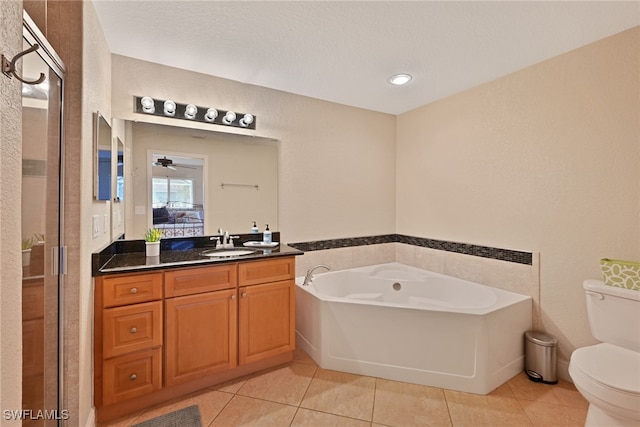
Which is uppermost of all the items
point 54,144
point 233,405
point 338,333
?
point 54,144

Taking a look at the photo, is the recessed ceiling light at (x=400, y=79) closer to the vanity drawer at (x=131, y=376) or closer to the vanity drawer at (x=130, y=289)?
the vanity drawer at (x=130, y=289)

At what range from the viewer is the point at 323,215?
10.5 ft

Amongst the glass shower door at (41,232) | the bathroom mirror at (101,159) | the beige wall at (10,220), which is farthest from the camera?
the bathroom mirror at (101,159)

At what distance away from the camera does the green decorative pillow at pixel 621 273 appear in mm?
1772

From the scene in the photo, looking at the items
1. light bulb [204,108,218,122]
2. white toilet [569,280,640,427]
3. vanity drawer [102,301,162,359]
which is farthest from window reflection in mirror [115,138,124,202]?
white toilet [569,280,640,427]

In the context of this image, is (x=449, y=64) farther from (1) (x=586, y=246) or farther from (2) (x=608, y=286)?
(2) (x=608, y=286)

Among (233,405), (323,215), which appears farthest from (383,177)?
(233,405)

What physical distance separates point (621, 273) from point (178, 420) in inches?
112

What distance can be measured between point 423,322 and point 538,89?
6.73 feet

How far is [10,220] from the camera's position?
2.73 ft

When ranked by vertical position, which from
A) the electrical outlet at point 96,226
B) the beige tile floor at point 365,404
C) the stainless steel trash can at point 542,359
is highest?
the electrical outlet at point 96,226

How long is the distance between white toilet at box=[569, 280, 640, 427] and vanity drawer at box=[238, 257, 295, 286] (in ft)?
6.04

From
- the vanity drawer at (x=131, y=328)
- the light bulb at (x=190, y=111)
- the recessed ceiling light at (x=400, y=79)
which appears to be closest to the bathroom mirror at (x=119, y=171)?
the light bulb at (x=190, y=111)

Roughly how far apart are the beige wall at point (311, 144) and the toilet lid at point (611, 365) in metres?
2.15
